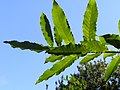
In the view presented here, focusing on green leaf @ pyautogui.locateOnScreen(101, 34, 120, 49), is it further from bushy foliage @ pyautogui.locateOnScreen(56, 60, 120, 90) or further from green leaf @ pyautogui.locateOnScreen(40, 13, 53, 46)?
bushy foliage @ pyautogui.locateOnScreen(56, 60, 120, 90)

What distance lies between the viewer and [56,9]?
131 cm

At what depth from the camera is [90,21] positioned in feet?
4.18

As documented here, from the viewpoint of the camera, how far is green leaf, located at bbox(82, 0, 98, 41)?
1.27 m

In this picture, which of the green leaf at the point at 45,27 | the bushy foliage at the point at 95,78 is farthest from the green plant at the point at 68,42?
the bushy foliage at the point at 95,78

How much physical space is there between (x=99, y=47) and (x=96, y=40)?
0.16 ft

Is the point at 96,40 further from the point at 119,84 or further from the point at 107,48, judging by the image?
the point at 119,84

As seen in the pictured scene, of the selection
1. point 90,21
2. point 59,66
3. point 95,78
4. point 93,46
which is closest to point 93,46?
point 93,46

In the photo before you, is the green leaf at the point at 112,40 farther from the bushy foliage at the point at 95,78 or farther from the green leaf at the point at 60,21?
the bushy foliage at the point at 95,78

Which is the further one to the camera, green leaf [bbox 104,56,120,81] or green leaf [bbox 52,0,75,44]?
green leaf [bbox 104,56,120,81]

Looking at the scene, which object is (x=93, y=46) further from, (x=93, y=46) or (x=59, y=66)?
(x=59, y=66)

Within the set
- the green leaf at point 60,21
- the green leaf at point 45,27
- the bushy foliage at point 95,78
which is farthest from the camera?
the bushy foliage at point 95,78

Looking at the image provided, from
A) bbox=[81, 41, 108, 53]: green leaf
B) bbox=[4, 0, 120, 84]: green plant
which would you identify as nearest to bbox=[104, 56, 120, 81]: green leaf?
bbox=[4, 0, 120, 84]: green plant

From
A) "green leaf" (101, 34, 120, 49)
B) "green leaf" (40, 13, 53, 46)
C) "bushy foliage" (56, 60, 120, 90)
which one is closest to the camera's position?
"green leaf" (101, 34, 120, 49)

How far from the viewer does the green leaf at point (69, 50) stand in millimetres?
1207
